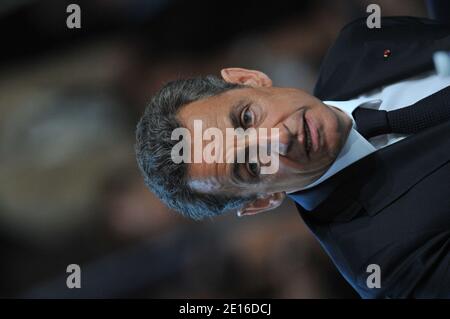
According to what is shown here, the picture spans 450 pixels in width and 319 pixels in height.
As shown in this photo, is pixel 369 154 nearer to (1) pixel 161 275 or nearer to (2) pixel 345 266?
(2) pixel 345 266

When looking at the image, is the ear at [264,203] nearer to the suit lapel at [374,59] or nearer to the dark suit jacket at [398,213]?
the dark suit jacket at [398,213]

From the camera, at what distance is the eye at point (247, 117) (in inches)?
33.9

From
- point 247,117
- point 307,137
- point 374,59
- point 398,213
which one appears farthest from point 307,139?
point 374,59

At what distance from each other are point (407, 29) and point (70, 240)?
0.84 m

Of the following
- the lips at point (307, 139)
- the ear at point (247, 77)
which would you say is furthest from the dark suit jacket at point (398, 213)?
the ear at point (247, 77)

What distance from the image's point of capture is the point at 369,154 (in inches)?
36.2

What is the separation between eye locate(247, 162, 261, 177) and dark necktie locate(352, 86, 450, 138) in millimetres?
215

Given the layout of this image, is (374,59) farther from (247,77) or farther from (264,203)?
(264,203)

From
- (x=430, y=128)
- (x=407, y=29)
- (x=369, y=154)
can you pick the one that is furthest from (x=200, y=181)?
(x=407, y=29)

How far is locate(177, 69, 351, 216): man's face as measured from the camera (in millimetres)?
832

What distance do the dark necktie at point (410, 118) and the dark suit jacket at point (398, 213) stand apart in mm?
25

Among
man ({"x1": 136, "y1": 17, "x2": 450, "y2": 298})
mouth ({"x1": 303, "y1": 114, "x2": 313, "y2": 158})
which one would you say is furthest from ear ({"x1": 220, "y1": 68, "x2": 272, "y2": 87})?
mouth ({"x1": 303, "y1": 114, "x2": 313, "y2": 158})

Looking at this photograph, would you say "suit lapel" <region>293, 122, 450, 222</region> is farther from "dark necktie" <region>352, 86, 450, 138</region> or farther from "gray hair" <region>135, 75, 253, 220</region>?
"gray hair" <region>135, 75, 253, 220</region>
